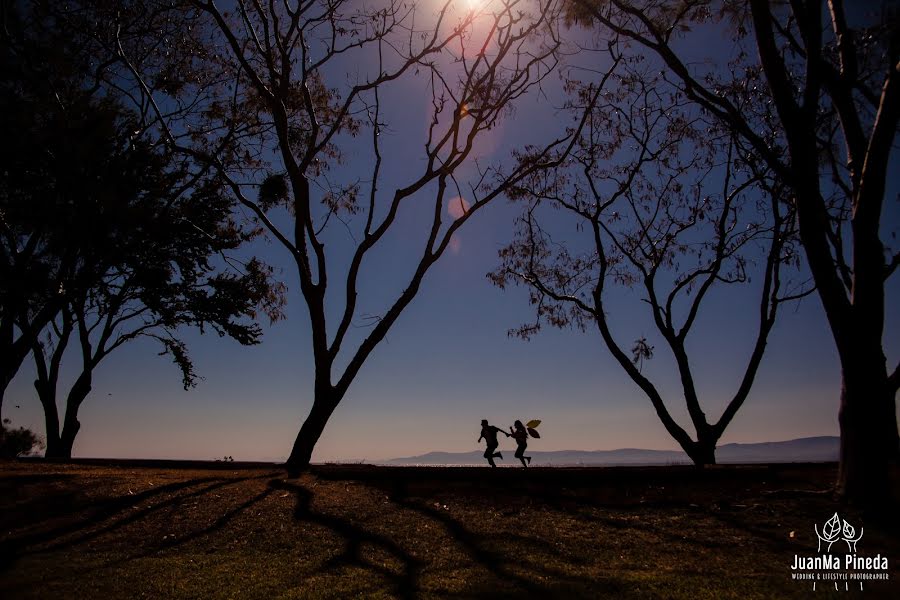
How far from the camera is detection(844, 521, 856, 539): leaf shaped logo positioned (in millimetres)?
7704

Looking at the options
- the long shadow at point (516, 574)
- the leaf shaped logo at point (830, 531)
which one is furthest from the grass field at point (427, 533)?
the leaf shaped logo at point (830, 531)

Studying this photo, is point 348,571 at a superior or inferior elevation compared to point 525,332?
inferior

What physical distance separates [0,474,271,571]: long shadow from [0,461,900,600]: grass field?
35 millimetres

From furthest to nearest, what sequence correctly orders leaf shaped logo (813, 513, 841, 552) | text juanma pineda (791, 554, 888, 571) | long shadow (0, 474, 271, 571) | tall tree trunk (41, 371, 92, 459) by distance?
tall tree trunk (41, 371, 92, 459) → long shadow (0, 474, 271, 571) → leaf shaped logo (813, 513, 841, 552) → text juanma pineda (791, 554, 888, 571)

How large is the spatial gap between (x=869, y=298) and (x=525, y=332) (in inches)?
556

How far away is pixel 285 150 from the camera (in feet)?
54.7

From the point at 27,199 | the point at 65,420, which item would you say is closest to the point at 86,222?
the point at 27,199

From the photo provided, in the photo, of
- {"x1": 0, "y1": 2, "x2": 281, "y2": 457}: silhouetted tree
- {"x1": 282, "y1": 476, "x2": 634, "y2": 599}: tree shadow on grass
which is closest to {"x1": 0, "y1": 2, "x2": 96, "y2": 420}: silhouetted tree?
{"x1": 0, "y1": 2, "x2": 281, "y2": 457}: silhouetted tree

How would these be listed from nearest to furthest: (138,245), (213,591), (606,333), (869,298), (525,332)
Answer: (213,591), (869,298), (138,245), (606,333), (525,332)

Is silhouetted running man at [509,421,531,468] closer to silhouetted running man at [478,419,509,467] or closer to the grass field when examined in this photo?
silhouetted running man at [478,419,509,467]

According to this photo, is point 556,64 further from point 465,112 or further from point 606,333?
point 606,333

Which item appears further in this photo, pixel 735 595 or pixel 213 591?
pixel 213 591

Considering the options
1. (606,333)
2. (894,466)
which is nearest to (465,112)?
(606,333)

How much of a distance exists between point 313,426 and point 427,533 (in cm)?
699
